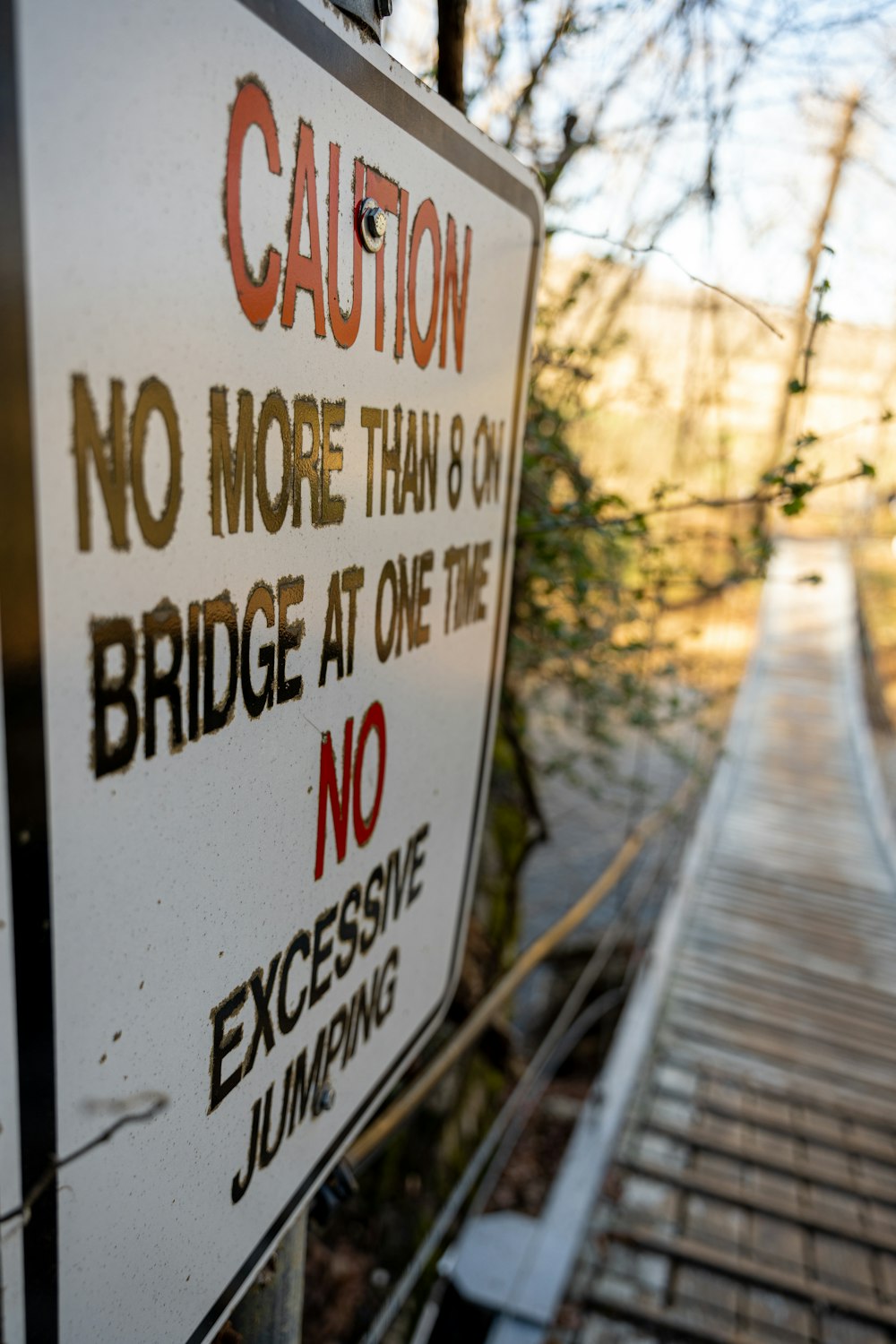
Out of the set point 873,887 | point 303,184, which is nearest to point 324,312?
point 303,184

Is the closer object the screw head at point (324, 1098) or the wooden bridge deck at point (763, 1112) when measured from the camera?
the screw head at point (324, 1098)

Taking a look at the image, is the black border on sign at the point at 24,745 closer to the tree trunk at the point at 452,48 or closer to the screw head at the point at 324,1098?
the screw head at the point at 324,1098

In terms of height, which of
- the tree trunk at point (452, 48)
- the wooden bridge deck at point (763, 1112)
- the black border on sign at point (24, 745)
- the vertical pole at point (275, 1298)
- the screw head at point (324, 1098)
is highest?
the tree trunk at point (452, 48)

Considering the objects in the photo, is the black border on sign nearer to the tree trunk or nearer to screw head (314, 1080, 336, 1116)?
screw head (314, 1080, 336, 1116)

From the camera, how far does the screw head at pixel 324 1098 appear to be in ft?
3.03

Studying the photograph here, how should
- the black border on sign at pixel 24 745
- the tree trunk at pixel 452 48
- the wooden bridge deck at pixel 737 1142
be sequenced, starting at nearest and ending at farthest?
the black border on sign at pixel 24 745 < the tree trunk at pixel 452 48 < the wooden bridge deck at pixel 737 1142

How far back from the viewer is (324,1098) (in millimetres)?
935

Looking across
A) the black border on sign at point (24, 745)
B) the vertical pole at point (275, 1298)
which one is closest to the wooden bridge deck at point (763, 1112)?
the vertical pole at point (275, 1298)

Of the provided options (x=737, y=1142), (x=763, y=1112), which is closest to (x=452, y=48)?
(x=737, y=1142)

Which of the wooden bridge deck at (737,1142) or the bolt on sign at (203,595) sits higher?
the bolt on sign at (203,595)

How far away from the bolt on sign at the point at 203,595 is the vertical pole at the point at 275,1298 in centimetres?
8

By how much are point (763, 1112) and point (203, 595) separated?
4.73 m

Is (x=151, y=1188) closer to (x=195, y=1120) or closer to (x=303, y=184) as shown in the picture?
(x=195, y=1120)

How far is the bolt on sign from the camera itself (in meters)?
0.49
